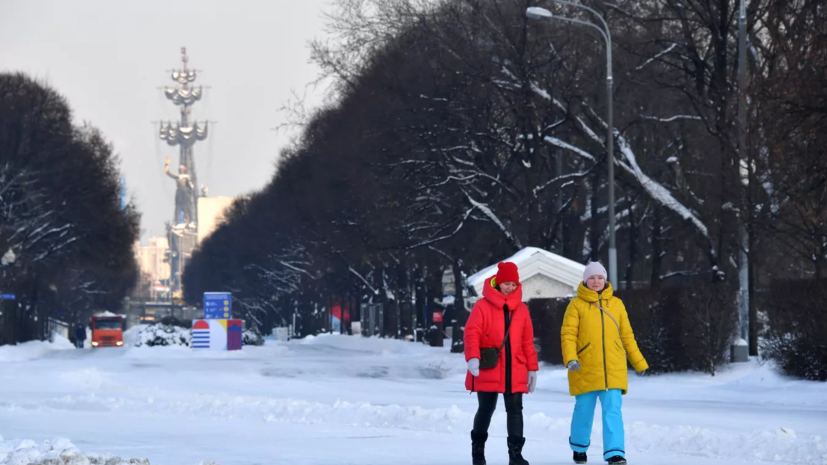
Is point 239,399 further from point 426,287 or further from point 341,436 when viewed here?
point 426,287

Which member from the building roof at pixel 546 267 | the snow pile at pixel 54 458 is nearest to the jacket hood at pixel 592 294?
the snow pile at pixel 54 458

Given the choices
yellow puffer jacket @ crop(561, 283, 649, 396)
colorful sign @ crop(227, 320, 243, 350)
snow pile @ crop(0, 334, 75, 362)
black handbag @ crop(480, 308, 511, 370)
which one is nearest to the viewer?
black handbag @ crop(480, 308, 511, 370)

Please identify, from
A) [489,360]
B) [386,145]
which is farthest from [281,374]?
[489,360]

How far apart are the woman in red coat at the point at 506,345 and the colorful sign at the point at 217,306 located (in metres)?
44.0

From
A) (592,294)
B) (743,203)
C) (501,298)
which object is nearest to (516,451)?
(501,298)

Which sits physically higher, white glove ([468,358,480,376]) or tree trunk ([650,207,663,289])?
tree trunk ([650,207,663,289])

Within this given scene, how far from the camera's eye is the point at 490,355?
1054 centimetres

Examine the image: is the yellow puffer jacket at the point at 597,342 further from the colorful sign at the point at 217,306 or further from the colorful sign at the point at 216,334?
the colorful sign at the point at 217,306

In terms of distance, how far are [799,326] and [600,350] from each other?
36.8 feet

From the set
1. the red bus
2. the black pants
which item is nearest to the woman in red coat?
the black pants

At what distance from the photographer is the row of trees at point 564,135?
87.0 feet

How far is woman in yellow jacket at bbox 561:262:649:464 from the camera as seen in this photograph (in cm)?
1089

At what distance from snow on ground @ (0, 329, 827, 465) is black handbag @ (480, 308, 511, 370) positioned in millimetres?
1572

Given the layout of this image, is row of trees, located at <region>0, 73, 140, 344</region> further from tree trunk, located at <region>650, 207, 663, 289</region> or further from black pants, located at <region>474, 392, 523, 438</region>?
black pants, located at <region>474, 392, 523, 438</region>
